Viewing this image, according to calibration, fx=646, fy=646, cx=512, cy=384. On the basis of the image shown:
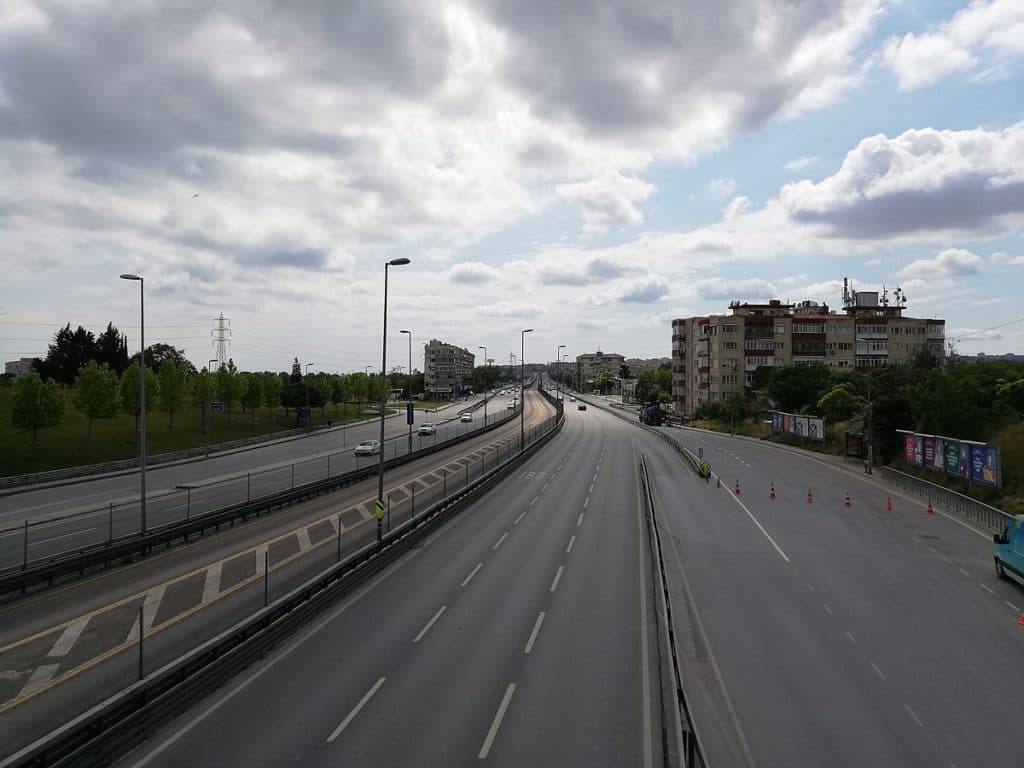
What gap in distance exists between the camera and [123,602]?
17453 mm

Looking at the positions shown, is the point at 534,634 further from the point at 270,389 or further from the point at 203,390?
the point at 270,389

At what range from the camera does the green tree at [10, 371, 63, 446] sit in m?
48.5

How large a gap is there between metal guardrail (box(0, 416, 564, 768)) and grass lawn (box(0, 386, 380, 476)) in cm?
4016

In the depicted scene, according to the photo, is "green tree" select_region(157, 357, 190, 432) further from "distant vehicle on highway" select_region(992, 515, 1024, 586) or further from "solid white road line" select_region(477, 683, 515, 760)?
"distant vehicle on highway" select_region(992, 515, 1024, 586)

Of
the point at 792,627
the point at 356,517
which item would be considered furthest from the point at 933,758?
the point at 356,517

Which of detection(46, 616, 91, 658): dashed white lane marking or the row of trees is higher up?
the row of trees

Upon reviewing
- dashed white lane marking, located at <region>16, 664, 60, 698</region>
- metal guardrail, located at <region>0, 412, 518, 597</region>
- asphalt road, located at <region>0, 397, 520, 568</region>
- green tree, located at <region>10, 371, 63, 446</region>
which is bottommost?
asphalt road, located at <region>0, 397, 520, 568</region>

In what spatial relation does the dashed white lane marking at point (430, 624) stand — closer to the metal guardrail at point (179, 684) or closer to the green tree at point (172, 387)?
the metal guardrail at point (179, 684)

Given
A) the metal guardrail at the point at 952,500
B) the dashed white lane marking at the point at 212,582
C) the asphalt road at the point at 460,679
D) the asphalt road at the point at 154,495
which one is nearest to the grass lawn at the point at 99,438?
the asphalt road at the point at 154,495

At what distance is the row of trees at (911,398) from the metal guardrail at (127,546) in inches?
1595

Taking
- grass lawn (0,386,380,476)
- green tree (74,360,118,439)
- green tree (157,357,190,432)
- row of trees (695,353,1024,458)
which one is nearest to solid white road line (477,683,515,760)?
row of trees (695,353,1024,458)

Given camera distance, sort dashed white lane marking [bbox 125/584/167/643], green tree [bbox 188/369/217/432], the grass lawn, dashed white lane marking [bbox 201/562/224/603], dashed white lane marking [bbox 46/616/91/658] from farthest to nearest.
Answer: green tree [bbox 188/369/217/432] → the grass lawn → dashed white lane marking [bbox 201/562/224/603] → dashed white lane marking [bbox 125/584/167/643] → dashed white lane marking [bbox 46/616/91/658]

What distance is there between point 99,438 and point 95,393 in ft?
21.3

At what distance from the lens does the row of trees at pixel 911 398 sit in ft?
142
